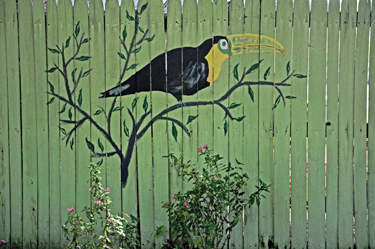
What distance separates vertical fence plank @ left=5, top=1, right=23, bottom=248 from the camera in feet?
10.3

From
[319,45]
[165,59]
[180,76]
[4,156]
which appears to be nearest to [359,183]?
[319,45]

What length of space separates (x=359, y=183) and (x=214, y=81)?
157 cm

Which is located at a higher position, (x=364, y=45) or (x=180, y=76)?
(x=364, y=45)

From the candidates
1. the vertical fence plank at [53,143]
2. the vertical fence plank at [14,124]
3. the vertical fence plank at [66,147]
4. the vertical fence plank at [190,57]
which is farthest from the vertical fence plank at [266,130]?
the vertical fence plank at [14,124]

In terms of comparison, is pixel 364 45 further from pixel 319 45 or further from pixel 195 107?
pixel 195 107

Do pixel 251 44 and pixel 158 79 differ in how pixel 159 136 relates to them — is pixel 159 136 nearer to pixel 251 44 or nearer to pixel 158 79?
pixel 158 79

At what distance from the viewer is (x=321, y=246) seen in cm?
307

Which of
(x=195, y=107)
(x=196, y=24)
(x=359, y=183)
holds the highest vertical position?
(x=196, y=24)

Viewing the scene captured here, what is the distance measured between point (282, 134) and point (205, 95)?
76 centimetres

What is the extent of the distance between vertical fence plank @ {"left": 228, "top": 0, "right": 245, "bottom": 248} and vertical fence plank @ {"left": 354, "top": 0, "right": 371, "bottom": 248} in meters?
1.00

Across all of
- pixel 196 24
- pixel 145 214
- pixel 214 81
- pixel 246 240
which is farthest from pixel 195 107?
pixel 246 240

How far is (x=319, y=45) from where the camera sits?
301cm

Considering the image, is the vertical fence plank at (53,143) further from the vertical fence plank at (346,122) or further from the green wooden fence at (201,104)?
the vertical fence plank at (346,122)

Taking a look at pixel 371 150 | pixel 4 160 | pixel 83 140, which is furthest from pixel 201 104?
pixel 4 160
